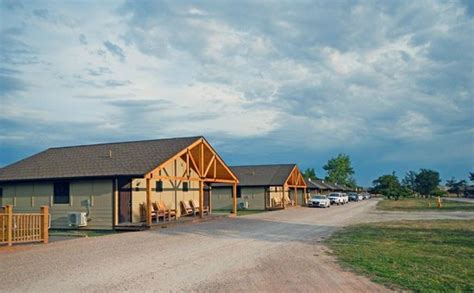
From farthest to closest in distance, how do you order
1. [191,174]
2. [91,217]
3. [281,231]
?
[191,174] → [91,217] → [281,231]

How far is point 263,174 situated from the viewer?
157 ft

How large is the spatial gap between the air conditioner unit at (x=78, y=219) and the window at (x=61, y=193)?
1193mm

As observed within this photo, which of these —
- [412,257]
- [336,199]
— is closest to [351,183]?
[336,199]

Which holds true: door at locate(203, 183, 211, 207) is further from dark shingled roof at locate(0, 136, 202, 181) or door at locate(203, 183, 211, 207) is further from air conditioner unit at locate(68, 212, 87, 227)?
air conditioner unit at locate(68, 212, 87, 227)

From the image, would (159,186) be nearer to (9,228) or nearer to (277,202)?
(9,228)

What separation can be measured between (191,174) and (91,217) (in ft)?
28.4

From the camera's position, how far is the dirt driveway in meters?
8.93

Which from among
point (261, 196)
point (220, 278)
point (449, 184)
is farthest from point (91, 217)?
point (449, 184)

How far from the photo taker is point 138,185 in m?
24.2

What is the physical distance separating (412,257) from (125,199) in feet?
49.3

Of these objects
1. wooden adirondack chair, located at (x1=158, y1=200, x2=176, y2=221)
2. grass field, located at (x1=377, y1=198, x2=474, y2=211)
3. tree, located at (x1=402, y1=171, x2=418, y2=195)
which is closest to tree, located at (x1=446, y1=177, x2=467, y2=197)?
tree, located at (x1=402, y1=171, x2=418, y2=195)

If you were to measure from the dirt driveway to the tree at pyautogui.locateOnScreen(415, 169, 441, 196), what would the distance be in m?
106

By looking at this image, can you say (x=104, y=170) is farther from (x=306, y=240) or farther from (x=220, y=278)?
(x=220, y=278)

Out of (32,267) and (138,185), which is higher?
(138,185)
